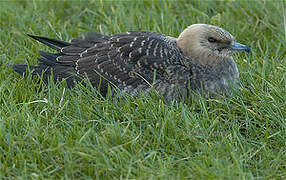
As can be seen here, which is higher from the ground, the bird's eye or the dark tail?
the bird's eye

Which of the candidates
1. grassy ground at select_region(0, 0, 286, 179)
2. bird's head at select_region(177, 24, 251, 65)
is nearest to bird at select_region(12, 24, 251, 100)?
bird's head at select_region(177, 24, 251, 65)

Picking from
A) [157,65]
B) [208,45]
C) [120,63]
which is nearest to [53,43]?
[120,63]

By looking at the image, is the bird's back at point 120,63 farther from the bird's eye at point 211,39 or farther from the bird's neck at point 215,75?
the bird's eye at point 211,39

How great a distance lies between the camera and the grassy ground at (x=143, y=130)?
11.7ft

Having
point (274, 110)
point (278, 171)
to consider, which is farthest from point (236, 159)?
point (274, 110)

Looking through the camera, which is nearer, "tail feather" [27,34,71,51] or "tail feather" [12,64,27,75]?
"tail feather" [12,64,27,75]

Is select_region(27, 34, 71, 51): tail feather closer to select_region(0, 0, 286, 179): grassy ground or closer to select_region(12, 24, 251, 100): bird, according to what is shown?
select_region(12, 24, 251, 100): bird

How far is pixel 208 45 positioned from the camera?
16.1 ft

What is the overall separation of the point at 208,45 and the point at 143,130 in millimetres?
1349

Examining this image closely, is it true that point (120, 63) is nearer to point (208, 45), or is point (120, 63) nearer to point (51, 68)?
point (51, 68)

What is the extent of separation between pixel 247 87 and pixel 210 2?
1992mm

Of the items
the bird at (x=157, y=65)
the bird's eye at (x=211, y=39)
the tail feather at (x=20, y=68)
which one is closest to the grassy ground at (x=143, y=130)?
the tail feather at (x=20, y=68)

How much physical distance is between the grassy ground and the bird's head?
34 centimetres

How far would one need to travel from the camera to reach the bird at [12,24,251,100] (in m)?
4.73
